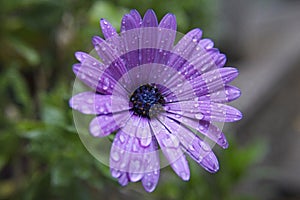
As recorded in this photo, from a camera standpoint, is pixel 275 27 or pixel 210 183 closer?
pixel 210 183

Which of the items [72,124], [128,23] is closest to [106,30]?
[128,23]

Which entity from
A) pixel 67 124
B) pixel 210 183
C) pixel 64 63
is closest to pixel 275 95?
pixel 210 183

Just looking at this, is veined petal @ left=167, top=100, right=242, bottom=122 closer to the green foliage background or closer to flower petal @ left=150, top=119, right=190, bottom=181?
flower petal @ left=150, top=119, right=190, bottom=181

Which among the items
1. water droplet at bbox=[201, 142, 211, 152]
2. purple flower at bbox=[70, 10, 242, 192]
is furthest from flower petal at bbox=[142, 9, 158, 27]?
water droplet at bbox=[201, 142, 211, 152]

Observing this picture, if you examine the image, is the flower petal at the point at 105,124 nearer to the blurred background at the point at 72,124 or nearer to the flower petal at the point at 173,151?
the flower petal at the point at 173,151

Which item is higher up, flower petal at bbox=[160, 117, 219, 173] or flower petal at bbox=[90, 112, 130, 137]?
flower petal at bbox=[160, 117, 219, 173]

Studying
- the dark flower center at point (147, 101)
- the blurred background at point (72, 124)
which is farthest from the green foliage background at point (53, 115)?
the dark flower center at point (147, 101)

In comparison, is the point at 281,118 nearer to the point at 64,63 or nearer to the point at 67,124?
the point at 64,63
